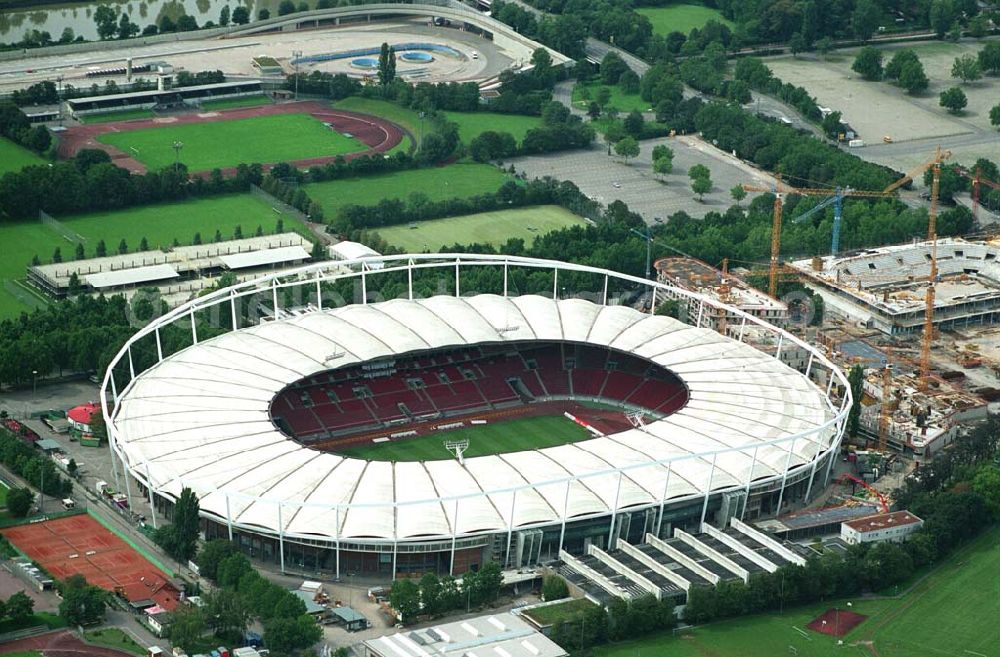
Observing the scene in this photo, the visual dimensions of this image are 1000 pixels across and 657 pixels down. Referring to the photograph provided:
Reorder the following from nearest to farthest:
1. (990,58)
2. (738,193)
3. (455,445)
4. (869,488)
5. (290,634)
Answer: (290,634)
(869,488)
(455,445)
(738,193)
(990,58)

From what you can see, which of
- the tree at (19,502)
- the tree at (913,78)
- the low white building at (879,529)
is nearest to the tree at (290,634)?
the tree at (19,502)

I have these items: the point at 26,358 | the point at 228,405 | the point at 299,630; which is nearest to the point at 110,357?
the point at 26,358

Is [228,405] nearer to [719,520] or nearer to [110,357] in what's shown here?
[110,357]

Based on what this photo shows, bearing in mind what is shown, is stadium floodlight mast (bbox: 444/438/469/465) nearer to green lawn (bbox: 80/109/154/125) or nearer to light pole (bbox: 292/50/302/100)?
green lawn (bbox: 80/109/154/125)

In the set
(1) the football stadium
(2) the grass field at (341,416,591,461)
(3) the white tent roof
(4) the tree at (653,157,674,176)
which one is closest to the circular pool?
(4) the tree at (653,157,674,176)

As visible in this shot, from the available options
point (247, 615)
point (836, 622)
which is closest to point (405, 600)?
point (247, 615)

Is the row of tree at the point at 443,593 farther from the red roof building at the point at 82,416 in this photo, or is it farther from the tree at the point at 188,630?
the red roof building at the point at 82,416

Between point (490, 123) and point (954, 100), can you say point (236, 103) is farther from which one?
point (954, 100)
